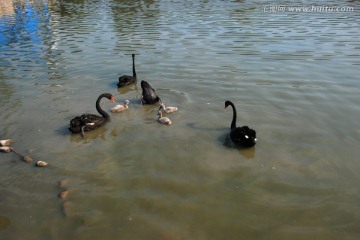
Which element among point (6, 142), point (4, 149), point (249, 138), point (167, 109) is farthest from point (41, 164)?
point (249, 138)

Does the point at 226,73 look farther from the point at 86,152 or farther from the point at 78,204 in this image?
the point at 78,204

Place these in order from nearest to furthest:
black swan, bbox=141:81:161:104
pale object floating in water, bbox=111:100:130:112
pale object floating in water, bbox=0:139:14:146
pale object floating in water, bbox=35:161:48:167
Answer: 1. pale object floating in water, bbox=35:161:48:167
2. pale object floating in water, bbox=0:139:14:146
3. pale object floating in water, bbox=111:100:130:112
4. black swan, bbox=141:81:161:104

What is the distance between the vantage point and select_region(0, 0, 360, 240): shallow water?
612 centimetres

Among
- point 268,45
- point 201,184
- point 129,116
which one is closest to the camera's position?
point 201,184

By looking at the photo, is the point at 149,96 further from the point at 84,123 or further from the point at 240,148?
the point at 240,148

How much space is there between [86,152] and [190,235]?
376 centimetres

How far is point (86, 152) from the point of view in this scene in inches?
→ 334

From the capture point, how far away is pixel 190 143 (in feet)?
28.2

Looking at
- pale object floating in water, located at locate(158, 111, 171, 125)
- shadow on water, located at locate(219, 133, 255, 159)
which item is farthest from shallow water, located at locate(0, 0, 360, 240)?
pale object floating in water, located at locate(158, 111, 171, 125)

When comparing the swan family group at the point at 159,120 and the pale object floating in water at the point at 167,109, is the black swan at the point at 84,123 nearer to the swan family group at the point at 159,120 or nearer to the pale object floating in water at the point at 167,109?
the swan family group at the point at 159,120

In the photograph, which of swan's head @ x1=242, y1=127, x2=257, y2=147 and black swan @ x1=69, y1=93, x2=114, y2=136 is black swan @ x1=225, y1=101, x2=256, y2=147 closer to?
swan's head @ x1=242, y1=127, x2=257, y2=147

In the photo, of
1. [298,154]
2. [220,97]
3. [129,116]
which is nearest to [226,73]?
[220,97]

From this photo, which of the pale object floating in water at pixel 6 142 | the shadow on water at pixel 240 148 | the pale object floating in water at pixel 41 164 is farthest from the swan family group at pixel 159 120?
the pale object floating in water at pixel 41 164

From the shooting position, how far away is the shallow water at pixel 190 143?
241 inches
